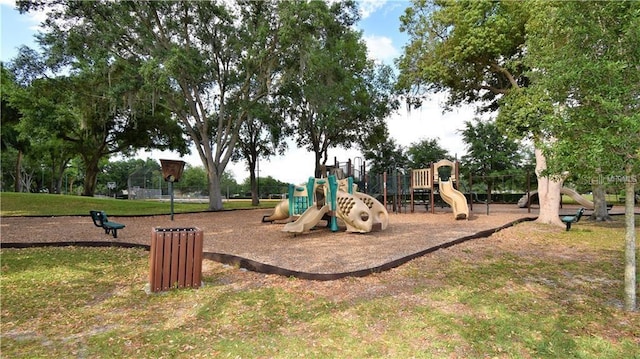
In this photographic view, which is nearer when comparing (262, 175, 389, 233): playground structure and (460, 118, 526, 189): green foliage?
(262, 175, 389, 233): playground structure

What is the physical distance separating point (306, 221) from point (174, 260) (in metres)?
4.25

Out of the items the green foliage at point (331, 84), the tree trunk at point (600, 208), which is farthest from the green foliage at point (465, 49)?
the tree trunk at point (600, 208)

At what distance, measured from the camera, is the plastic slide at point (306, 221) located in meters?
8.46

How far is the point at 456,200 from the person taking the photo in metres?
12.6

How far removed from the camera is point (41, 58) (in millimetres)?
14656

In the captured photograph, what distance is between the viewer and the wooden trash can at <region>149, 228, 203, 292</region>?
473 centimetres

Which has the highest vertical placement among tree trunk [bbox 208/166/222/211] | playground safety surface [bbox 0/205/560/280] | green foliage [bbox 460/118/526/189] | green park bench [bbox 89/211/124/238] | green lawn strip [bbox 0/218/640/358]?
green foliage [bbox 460/118/526/189]

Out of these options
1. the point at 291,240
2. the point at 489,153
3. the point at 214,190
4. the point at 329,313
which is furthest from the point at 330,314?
the point at 489,153

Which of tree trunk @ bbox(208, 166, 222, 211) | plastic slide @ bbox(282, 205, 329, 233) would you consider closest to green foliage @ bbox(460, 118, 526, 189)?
tree trunk @ bbox(208, 166, 222, 211)

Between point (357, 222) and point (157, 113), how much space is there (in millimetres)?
20486

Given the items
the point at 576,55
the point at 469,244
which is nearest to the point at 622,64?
the point at 576,55

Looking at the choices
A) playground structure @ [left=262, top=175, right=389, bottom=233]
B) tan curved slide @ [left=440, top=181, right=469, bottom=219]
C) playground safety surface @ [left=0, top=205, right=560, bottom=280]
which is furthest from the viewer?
tan curved slide @ [left=440, top=181, right=469, bottom=219]

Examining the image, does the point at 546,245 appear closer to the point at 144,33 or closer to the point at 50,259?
the point at 50,259

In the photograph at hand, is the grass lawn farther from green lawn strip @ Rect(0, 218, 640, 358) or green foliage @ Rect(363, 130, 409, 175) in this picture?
green foliage @ Rect(363, 130, 409, 175)
